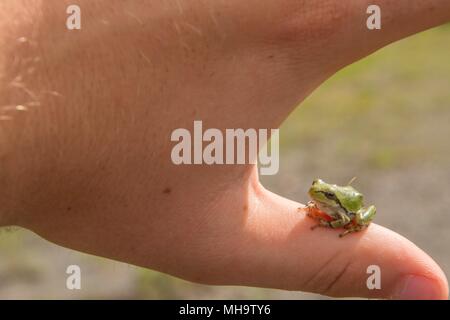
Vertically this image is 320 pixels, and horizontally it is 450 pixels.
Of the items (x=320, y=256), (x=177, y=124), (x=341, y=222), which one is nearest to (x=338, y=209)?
(x=341, y=222)

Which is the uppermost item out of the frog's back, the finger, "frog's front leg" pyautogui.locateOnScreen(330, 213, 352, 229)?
the frog's back

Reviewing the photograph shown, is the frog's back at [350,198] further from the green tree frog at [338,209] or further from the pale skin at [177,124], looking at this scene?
the pale skin at [177,124]

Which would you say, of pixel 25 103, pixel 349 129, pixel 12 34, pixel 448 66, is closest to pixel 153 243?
pixel 25 103

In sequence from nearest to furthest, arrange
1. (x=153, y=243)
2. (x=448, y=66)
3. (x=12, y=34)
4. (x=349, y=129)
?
(x=12, y=34) → (x=153, y=243) → (x=349, y=129) → (x=448, y=66)

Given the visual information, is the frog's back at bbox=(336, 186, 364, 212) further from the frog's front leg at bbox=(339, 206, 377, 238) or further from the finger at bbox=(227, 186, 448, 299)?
the finger at bbox=(227, 186, 448, 299)

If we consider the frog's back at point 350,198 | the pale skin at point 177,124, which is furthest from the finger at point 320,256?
the frog's back at point 350,198

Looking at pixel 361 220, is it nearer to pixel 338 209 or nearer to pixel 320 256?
pixel 338 209

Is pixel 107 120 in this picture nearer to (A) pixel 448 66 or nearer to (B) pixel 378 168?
(B) pixel 378 168

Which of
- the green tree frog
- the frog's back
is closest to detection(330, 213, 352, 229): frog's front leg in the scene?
the green tree frog
